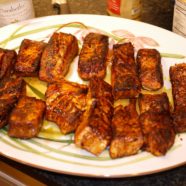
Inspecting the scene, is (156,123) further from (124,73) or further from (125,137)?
(124,73)

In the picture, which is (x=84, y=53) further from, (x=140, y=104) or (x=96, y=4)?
(x=96, y=4)

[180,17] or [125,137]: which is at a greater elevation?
[180,17]

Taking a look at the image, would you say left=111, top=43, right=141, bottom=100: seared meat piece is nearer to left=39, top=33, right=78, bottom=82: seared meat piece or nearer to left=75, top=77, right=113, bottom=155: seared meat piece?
left=75, top=77, right=113, bottom=155: seared meat piece

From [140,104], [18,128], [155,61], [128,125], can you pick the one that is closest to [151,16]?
[155,61]

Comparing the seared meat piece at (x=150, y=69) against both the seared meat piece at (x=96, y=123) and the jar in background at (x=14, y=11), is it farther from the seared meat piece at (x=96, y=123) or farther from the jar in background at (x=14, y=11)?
the jar in background at (x=14, y=11)

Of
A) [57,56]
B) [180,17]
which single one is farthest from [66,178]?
[180,17]

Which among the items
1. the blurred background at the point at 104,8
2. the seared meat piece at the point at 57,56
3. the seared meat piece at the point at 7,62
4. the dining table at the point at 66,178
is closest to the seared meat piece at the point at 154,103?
the dining table at the point at 66,178
